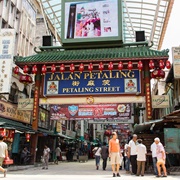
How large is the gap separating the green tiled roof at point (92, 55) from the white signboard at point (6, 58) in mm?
680

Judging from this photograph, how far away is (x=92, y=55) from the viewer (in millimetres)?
16219

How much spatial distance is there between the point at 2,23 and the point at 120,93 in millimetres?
10865

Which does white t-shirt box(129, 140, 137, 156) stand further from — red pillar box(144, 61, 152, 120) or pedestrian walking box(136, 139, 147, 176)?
red pillar box(144, 61, 152, 120)

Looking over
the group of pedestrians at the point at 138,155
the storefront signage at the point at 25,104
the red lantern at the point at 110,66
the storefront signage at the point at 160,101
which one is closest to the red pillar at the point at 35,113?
the storefront signage at the point at 25,104

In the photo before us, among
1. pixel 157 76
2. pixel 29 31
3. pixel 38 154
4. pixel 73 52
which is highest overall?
pixel 29 31

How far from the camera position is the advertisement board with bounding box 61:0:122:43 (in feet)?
57.7

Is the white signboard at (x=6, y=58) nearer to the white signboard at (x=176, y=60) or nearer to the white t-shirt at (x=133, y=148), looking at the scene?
the white t-shirt at (x=133, y=148)

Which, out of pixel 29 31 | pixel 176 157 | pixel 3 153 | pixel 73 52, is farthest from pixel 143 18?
pixel 3 153

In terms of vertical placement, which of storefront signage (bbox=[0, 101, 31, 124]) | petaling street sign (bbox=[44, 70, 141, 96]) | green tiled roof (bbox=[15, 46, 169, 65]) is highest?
green tiled roof (bbox=[15, 46, 169, 65])

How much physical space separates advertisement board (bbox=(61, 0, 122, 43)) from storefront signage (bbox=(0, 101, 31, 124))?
18.6 ft

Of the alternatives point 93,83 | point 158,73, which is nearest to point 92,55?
point 93,83

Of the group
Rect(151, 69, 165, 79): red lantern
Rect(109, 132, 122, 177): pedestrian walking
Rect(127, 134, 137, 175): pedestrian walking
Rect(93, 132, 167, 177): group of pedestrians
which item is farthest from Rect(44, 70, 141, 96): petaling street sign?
Rect(109, 132, 122, 177): pedestrian walking

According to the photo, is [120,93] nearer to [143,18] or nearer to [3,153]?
[3,153]

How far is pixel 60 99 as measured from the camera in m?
16.5
